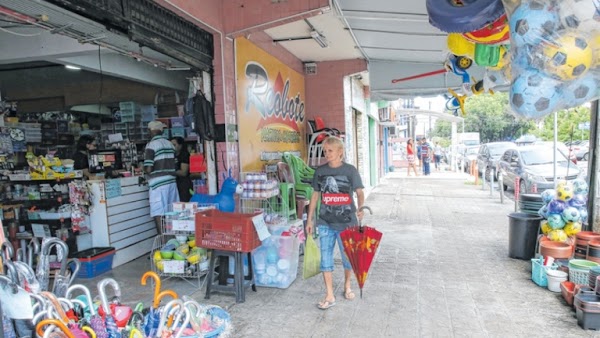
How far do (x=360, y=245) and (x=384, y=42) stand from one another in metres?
4.61

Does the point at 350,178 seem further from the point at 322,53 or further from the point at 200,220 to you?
the point at 322,53

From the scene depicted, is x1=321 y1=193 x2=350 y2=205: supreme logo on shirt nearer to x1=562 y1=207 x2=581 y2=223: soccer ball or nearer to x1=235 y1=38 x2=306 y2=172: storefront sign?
x1=235 y1=38 x2=306 y2=172: storefront sign

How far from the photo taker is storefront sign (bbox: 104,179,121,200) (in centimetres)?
509

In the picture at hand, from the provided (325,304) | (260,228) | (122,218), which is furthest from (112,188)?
(325,304)

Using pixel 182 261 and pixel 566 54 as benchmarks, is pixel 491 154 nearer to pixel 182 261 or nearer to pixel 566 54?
pixel 182 261

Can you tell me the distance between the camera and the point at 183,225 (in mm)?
4215

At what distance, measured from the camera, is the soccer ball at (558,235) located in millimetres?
4457

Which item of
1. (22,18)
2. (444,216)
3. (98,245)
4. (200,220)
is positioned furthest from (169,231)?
(444,216)

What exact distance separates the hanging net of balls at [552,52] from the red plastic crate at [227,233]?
240cm

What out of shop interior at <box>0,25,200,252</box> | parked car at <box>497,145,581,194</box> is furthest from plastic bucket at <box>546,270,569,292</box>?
parked car at <box>497,145,581,194</box>

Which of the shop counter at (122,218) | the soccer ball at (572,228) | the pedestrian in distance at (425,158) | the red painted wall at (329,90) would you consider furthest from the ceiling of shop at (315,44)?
the pedestrian in distance at (425,158)

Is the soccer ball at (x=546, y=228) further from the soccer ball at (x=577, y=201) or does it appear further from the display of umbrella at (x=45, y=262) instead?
the display of umbrella at (x=45, y=262)

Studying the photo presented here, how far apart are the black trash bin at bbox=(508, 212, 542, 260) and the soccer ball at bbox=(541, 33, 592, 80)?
10.7ft

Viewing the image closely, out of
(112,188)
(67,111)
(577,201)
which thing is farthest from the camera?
(67,111)
